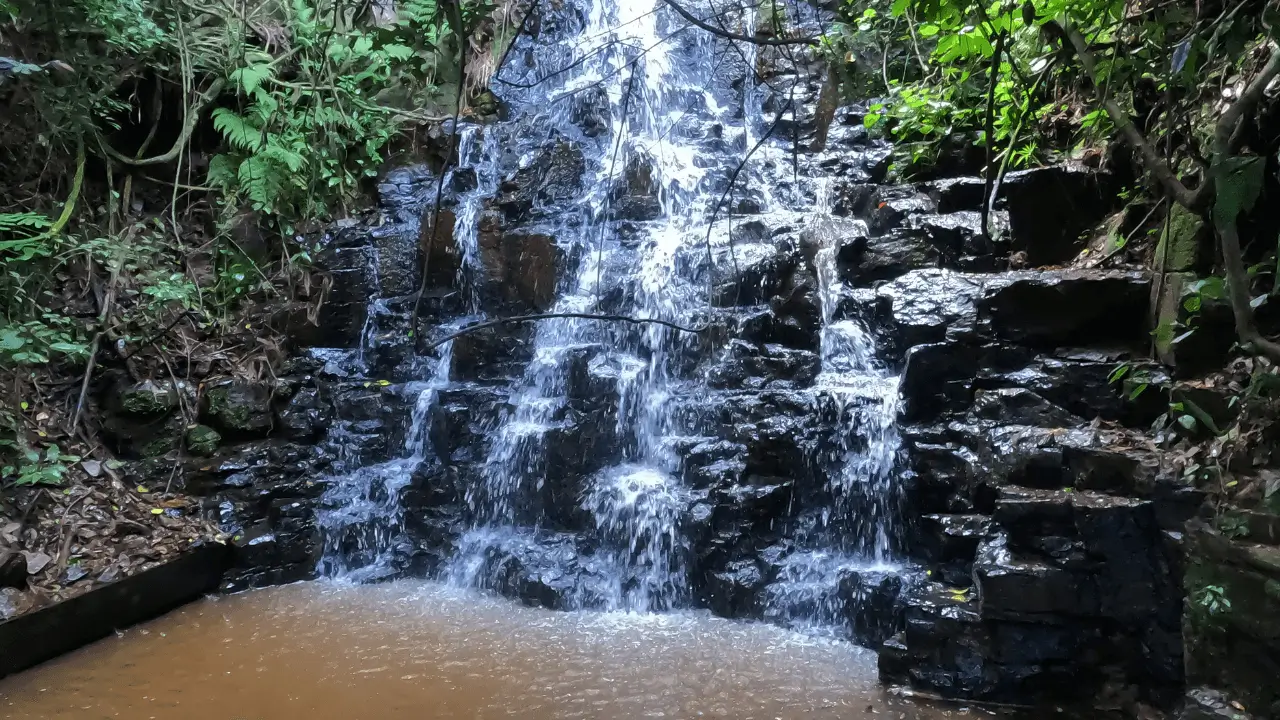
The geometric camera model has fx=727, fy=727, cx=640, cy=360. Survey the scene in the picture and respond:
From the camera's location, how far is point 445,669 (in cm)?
396

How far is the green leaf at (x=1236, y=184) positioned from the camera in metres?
2.11

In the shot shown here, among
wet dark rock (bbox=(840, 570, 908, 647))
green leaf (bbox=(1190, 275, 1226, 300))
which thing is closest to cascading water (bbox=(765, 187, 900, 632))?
wet dark rock (bbox=(840, 570, 908, 647))

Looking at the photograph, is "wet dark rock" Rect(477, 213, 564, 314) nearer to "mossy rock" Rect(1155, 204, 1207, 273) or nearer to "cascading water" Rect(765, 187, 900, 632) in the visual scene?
"cascading water" Rect(765, 187, 900, 632)

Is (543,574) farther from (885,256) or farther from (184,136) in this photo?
(184,136)

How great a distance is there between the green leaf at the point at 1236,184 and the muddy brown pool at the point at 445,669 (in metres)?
2.55

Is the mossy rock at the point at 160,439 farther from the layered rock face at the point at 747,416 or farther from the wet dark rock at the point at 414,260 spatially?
the wet dark rock at the point at 414,260

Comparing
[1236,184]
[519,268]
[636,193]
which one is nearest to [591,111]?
[636,193]

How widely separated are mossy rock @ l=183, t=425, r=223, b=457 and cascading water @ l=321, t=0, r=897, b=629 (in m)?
0.97

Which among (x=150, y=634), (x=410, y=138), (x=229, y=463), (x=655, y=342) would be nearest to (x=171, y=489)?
(x=229, y=463)

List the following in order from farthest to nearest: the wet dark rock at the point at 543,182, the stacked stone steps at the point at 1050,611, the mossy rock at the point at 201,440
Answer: the wet dark rock at the point at 543,182 → the mossy rock at the point at 201,440 → the stacked stone steps at the point at 1050,611

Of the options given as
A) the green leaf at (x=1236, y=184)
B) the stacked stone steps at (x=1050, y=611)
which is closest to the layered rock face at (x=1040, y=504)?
the stacked stone steps at (x=1050, y=611)

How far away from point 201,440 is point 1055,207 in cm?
647

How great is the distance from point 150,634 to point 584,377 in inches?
136

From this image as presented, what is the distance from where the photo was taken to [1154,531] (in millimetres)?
3375
